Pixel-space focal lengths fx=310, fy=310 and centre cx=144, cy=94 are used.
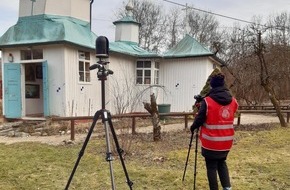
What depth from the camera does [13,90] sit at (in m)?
12.4

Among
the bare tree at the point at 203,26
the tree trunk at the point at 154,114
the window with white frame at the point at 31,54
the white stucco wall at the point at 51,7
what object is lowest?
the tree trunk at the point at 154,114

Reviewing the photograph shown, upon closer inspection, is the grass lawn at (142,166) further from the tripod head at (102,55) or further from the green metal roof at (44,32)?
the green metal roof at (44,32)

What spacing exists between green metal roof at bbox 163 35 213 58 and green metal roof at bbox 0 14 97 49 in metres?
4.94

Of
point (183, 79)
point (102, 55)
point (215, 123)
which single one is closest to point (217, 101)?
point (215, 123)

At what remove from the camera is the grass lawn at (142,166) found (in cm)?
496

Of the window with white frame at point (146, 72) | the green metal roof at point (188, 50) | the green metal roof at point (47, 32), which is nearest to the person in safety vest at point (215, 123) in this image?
the green metal roof at point (47, 32)

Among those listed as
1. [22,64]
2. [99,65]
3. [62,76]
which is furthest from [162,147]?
[22,64]

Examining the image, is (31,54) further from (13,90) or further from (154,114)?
(154,114)

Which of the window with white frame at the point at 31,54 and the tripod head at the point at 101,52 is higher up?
the window with white frame at the point at 31,54

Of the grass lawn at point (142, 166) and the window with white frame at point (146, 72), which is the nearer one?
the grass lawn at point (142, 166)

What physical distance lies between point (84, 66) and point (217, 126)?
9.69 m

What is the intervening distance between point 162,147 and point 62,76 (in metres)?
5.65

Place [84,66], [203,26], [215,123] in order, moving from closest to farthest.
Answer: [215,123], [84,66], [203,26]

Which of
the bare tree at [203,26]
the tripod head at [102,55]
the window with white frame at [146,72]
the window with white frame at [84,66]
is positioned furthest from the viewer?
the bare tree at [203,26]
